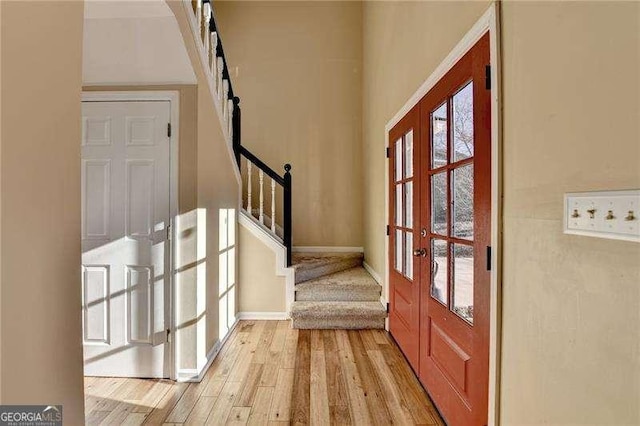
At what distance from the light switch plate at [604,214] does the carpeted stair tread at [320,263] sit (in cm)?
270

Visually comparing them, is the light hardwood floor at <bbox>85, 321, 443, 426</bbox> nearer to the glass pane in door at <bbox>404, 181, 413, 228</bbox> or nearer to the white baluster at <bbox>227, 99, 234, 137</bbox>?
the glass pane in door at <bbox>404, 181, 413, 228</bbox>

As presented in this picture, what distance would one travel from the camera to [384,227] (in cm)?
312

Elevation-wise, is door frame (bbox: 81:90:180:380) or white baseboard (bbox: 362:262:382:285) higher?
door frame (bbox: 81:90:180:380)

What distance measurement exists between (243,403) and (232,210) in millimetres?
1668

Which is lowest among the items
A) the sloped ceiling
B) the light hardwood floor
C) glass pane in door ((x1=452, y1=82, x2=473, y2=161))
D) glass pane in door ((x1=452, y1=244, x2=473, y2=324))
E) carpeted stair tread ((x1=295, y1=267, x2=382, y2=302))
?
the light hardwood floor

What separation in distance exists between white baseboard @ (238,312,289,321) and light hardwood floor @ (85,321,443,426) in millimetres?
581

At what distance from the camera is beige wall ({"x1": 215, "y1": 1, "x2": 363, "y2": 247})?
4.46 meters

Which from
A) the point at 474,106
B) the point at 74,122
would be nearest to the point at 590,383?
the point at 474,106

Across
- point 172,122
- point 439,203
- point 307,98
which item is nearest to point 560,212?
point 439,203

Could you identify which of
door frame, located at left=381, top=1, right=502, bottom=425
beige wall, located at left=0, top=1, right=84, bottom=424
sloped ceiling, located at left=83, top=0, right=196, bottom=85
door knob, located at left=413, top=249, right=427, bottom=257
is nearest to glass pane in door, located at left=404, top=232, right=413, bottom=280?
door knob, located at left=413, top=249, right=427, bottom=257

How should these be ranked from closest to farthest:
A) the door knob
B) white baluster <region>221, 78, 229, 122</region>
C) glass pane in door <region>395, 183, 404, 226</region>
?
the door knob, glass pane in door <region>395, 183, 404, 226</region>, white baluster <region>221, 78, 229, 122</region>

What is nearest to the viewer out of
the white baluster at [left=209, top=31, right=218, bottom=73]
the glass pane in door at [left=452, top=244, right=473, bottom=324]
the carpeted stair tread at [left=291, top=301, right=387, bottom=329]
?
the glass pane in door at [left=452, top=244, right=473, bottom=324]

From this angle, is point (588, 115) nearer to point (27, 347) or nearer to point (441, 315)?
point (441, 315)

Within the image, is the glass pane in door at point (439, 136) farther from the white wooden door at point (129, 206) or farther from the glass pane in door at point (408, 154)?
the white wooden door at point (129, 206)
